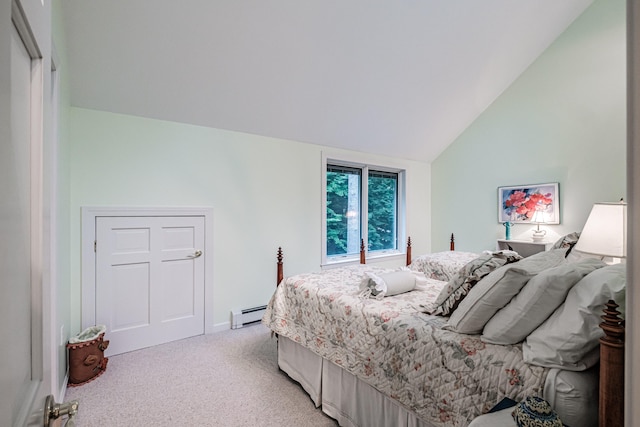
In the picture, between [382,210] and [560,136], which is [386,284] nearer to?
[382,210]

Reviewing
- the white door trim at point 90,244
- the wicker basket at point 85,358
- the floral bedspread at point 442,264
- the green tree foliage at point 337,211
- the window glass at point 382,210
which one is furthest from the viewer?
the window glass at point 382,210

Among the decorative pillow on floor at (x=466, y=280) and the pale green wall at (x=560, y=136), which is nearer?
the decorative pillow on floor at (x=466, y=280)

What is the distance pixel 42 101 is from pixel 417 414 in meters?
1.75

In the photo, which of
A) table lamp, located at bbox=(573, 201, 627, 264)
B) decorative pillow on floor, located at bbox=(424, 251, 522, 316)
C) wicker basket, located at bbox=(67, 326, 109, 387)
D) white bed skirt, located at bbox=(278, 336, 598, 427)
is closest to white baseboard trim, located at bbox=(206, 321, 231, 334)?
wicker basket, located at bbox=(67, 326, 109, 387)

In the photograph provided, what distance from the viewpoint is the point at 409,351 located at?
4.89ft

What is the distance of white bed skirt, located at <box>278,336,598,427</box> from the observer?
1040 millimetres

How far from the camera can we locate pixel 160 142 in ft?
9.84

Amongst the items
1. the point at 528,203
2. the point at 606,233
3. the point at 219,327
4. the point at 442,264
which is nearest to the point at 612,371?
the point at 606,233

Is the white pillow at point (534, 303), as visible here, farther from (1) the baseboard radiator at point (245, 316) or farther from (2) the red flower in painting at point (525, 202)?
(2) the red flower in painting at point (525, 202)

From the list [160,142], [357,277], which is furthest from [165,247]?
[357,277]

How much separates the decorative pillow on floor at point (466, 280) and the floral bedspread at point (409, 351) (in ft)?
0.28

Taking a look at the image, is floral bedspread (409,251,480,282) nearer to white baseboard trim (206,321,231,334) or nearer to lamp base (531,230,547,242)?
lamp base (531,230,547,242)

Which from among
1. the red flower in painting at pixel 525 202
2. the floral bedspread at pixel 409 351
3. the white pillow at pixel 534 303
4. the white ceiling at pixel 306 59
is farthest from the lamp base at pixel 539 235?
the white pillow at pixel 534 303

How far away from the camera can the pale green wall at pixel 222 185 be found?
2684mm
